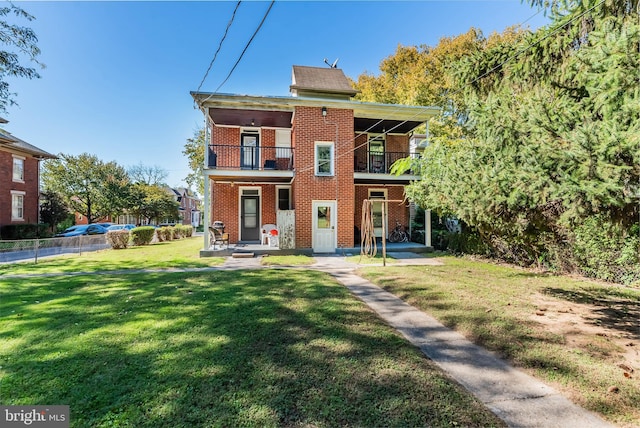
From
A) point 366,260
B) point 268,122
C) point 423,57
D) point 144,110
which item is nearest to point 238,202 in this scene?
point 268,122

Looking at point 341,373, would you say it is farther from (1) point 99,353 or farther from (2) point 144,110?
(2) point 144,110

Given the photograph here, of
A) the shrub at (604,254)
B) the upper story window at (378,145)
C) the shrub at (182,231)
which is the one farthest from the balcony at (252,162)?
the shrub at (182,231)

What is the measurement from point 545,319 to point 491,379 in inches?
102

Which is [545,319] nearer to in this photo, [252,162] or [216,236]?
[252,162]

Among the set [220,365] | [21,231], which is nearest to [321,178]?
[220,365]

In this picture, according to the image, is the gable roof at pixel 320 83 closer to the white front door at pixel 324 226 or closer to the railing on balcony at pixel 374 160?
the railing on balcony at pixel 374 160

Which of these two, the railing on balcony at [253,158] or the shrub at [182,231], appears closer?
the railing on balcony at [253,158]

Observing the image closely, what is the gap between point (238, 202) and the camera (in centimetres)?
1447

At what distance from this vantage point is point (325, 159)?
12586 mm

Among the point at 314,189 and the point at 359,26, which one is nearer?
the point at 359,26

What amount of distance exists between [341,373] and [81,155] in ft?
133

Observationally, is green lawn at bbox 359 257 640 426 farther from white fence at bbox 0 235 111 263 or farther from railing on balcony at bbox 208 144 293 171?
white fence at bbox 0 235 111 263

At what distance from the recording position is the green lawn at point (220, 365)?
221 centimetres

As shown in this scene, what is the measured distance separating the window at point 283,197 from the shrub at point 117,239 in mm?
9229
